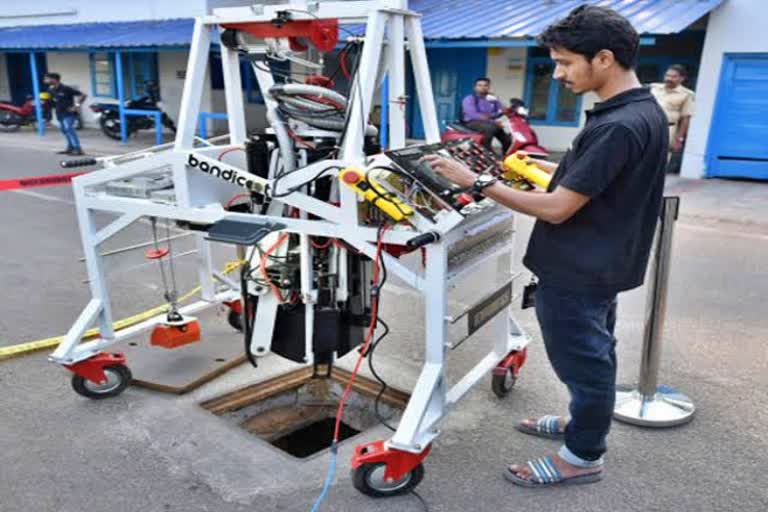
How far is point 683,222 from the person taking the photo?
7.92m

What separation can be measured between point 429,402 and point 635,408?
1.36m

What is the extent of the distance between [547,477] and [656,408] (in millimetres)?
964

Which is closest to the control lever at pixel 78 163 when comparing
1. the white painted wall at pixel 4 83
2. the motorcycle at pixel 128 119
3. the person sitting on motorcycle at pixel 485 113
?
the person sitting on motorcycle at pixel 485 113

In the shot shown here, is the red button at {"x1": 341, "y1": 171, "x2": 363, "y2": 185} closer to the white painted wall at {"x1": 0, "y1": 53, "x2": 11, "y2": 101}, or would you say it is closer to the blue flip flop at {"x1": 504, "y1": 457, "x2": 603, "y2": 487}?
the blue flip flop at {"x1": 504, "y1": 457, "x2": 603, "y2": 487}

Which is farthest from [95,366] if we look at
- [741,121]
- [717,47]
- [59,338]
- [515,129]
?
[741,121]

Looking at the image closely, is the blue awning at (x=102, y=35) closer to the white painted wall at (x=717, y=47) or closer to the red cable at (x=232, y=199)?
the white painted wall at (x=717, y=47)

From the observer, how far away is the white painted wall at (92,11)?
16859mm

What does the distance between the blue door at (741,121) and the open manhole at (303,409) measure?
30.0 ft

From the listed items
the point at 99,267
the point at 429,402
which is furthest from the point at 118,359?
the point at 429,402

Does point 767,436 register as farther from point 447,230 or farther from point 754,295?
point 754,295

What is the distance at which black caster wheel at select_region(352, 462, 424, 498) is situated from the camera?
8.74 feet

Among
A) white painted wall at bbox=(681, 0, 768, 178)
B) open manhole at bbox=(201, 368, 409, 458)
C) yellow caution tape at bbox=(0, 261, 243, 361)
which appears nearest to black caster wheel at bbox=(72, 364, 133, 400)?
yellow caution tape at bbox=(0, 261, 243, 361)

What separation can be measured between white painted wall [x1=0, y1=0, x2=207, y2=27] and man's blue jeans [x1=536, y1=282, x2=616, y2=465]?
1576 cm

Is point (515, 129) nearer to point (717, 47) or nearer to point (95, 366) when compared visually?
point (717, 47)
